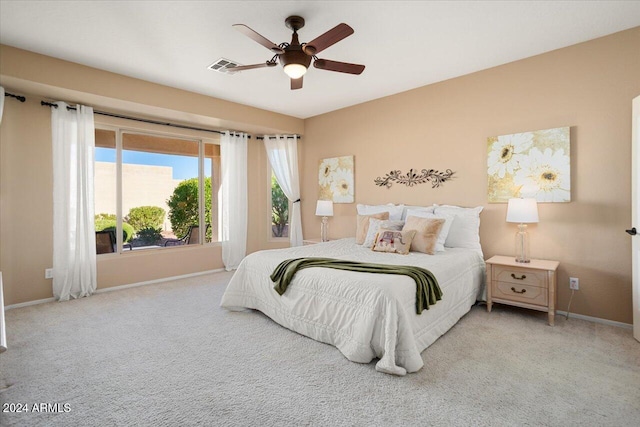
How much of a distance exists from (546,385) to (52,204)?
5212 mm

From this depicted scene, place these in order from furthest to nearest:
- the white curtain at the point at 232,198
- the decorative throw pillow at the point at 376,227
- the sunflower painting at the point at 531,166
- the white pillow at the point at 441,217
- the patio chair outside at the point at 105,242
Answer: the white curtain at the point at 232,198 < the patio chair outside at the point at 105,242 < the decorative throw pillow at the point at 376,227 < the white pillow at the point at 441,217 < the sunflower painting at the point at 531,166

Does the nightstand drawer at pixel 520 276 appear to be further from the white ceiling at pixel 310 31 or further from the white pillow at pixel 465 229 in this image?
the white ceiling at pixel 310 31

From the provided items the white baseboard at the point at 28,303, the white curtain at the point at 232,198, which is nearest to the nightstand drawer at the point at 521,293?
the white curtain at the point at 232,198

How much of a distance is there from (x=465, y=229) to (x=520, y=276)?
77cm

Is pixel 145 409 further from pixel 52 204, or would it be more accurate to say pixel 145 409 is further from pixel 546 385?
pixel 52 204

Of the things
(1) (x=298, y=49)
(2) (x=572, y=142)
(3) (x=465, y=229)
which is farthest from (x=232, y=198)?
(2) (x=572, y=142)

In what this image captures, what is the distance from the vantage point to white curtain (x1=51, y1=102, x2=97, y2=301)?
3.85 m

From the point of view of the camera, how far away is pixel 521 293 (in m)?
3.13

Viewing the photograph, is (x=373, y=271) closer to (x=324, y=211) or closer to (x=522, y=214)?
(x=522, y=214)

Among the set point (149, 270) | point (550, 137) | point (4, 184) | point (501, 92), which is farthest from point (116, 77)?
point (550, 137)

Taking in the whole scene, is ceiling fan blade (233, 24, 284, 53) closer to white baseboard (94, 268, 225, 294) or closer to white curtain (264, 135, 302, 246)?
white curtain (264, 135, 302, 246)

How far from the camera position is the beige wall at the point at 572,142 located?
2.99 meters

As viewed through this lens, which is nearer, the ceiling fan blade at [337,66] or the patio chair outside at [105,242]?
the ceiling fan blade at [337,66]

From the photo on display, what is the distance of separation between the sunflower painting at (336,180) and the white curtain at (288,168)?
50 cm
